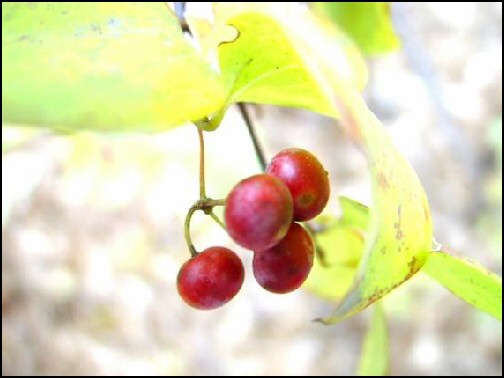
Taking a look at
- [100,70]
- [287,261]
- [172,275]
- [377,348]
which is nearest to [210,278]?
[287,261]

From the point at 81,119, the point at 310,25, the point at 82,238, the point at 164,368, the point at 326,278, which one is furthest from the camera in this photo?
the point at 82,238

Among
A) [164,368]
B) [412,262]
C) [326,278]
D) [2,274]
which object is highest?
[412,262]

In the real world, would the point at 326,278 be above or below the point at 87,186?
above

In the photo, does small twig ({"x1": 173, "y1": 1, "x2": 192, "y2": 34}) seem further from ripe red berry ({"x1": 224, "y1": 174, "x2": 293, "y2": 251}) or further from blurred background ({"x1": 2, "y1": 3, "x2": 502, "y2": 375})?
blurred background ({"x1": 2, "y1": 3, "x2": 502, "y2": 375})

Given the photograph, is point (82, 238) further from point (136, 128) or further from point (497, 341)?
point (136, 128)

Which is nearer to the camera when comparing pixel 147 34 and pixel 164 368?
pixel 147 34

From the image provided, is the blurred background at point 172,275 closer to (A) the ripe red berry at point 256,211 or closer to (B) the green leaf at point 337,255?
(B) the green leaf at point 337,255

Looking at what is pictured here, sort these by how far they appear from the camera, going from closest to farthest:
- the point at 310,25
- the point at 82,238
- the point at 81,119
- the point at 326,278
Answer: the point at 81,119 < the point at 310,25 < the point at 326,278 < the point at 82,238

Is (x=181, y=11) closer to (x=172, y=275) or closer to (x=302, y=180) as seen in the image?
(x=302, y=180)

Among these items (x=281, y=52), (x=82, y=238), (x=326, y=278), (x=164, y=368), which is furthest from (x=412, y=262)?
(x=82, y=238)
